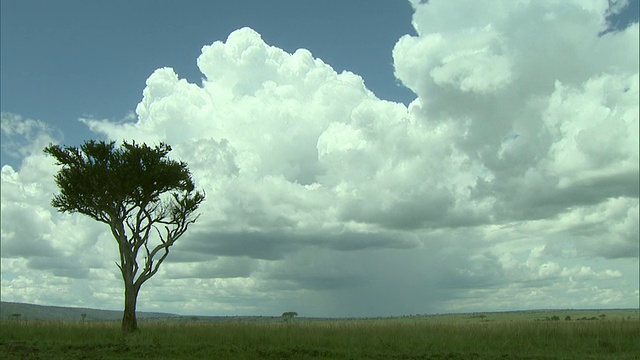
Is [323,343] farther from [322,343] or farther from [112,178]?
[112,178]

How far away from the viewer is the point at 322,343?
28453 millimetres

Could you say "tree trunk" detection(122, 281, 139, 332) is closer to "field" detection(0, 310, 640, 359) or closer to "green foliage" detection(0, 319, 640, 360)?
"green foliage" detection(0, 319, 640, 360)

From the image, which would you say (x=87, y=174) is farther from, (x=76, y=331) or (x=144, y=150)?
(x=76, y=331)

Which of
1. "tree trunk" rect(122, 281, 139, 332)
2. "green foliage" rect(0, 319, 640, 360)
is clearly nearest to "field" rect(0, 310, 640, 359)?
"green foliage" rect(0, 319, 640, 360)

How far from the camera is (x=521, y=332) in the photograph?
32969mm

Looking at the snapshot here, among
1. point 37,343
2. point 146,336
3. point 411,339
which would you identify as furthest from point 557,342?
point 37,343

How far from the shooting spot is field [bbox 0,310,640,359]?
24.7 m

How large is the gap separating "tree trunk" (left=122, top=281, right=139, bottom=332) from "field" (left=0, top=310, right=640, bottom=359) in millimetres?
2770

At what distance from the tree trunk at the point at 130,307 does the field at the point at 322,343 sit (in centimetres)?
277

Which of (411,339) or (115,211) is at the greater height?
(115,211)

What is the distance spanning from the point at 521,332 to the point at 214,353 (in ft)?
57.1

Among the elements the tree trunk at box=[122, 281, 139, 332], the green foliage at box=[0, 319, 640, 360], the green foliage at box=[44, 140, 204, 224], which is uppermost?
the green foliage at box=[44, 140, 204, 224]

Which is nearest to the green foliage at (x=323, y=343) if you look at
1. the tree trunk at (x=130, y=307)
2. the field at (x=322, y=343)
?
the field at (x=322, y=343)

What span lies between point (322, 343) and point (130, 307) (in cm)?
1454
